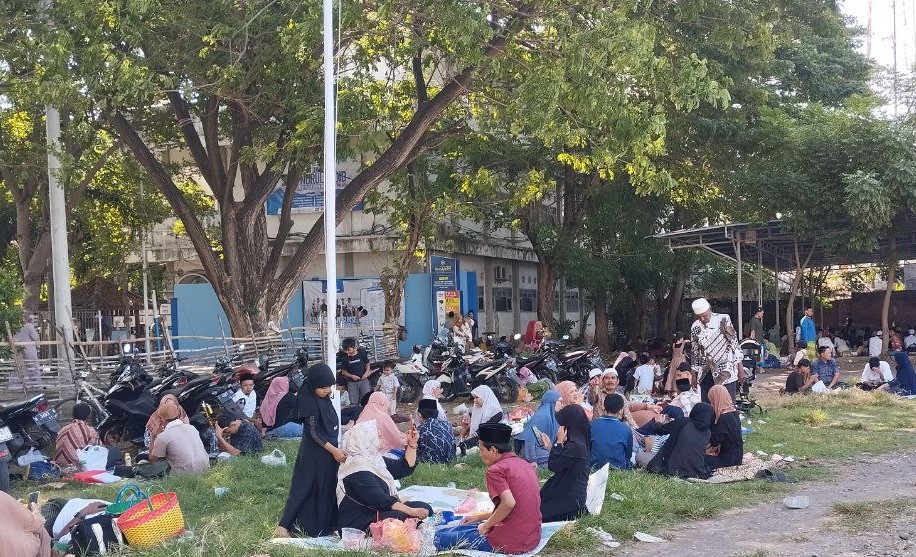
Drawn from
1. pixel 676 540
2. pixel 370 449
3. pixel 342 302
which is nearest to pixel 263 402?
pixel 370 449

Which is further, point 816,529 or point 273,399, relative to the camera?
point 273,399

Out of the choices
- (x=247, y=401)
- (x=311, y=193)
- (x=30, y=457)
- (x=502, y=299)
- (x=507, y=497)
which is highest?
(x=311, y=193)

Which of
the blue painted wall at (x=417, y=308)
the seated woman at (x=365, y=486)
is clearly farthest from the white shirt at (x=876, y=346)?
the seated woman at (x=365, y=486)

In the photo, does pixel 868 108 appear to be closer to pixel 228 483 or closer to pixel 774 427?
pixel 774 427

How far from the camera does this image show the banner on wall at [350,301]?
22.5m

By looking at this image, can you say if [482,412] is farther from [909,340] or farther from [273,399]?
[909,340]

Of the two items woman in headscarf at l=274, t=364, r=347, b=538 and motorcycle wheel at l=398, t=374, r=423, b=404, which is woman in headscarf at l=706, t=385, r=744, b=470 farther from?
motorcycle wheel at l=398, t=374, r=423, b=404

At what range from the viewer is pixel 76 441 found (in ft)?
32.6

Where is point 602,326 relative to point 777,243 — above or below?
below

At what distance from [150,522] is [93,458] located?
3996 millimetres

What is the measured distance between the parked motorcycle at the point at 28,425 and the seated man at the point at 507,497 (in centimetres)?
541

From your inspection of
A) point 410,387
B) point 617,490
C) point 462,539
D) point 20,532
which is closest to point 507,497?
point 462,539

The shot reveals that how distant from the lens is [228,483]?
27.8 feet

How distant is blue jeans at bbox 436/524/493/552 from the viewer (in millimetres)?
6320
